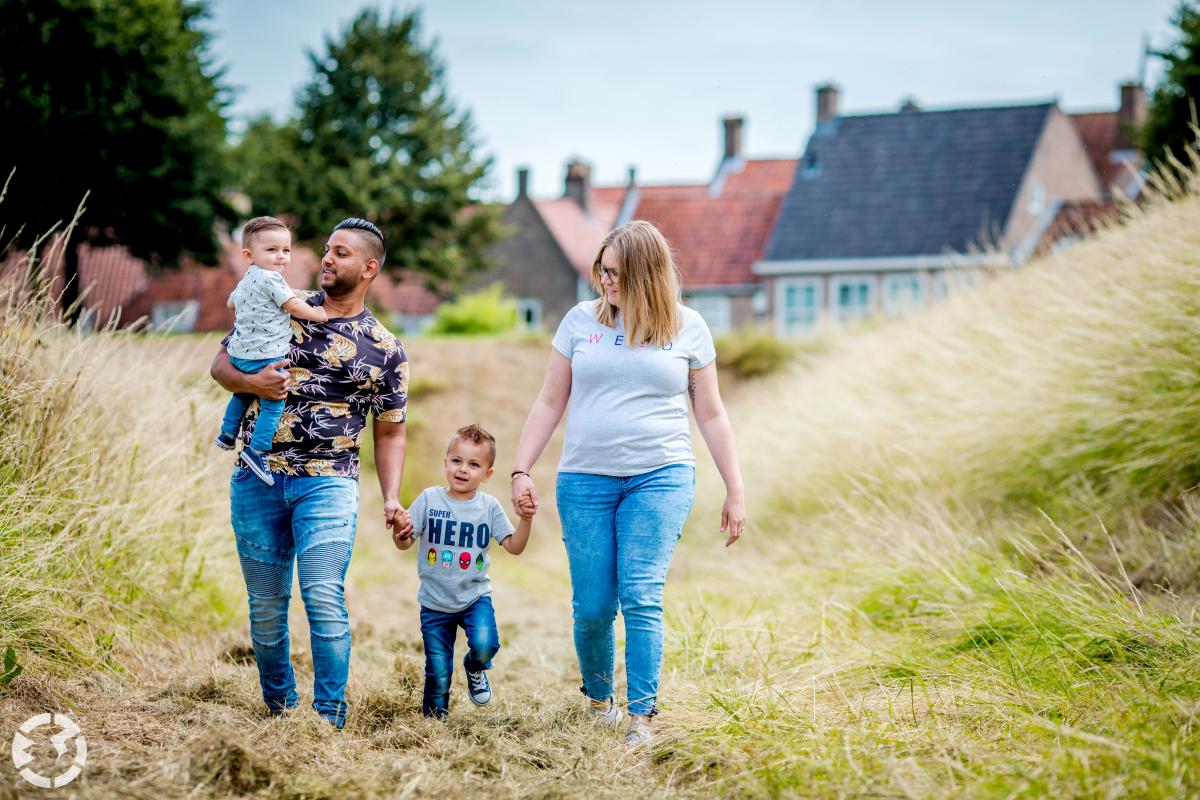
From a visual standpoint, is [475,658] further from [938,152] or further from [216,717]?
[938,152]

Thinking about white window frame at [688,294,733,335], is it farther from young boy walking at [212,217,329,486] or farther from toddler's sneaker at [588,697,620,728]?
young boy walking at [212,217,329,486]

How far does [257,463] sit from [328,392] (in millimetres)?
358

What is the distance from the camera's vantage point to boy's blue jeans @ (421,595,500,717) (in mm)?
4352

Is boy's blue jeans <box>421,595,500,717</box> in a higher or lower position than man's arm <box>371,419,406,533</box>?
lower

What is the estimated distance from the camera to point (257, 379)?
154 inches

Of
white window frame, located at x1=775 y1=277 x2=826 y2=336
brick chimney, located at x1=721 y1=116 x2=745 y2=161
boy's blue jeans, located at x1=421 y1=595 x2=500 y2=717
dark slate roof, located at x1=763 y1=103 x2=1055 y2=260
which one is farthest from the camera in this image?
brick chimney, located at x1=721 y1=116 x2=745 y2=161

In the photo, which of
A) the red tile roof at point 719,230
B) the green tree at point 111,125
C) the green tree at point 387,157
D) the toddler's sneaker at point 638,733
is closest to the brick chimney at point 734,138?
the red tile roof at point 719,230

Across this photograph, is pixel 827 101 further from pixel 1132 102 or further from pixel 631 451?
pixel 631 451

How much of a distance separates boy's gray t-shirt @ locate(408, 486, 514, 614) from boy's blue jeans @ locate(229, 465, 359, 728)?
0.33 meters

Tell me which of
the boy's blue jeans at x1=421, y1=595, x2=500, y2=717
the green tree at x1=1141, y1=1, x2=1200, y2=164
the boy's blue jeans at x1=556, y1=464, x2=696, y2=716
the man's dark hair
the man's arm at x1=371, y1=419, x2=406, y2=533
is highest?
the green tree at x1=1141, y1=1, x2=1200, y2=164

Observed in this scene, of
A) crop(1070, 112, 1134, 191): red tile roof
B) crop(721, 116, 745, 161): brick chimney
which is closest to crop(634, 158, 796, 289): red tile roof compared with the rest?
crop(721, 116, 745, 161): brick chimney

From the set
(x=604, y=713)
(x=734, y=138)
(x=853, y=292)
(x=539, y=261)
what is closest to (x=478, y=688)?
(x=604, y=713)

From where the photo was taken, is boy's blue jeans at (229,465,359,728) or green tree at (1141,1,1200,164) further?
green tree at (1141,1,1200,164)

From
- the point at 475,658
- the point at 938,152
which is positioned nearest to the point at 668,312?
the point at 475,658
